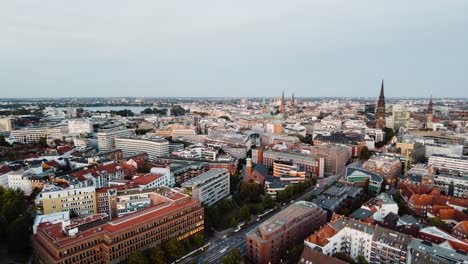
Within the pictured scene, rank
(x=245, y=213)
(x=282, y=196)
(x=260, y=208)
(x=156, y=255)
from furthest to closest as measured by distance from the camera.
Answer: (x=282, y=196), (x=260, y=208), (x=245, y=213), (x=156, y=255)

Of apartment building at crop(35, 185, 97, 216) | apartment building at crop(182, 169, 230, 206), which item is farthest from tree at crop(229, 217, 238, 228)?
Result: apartment building at crop(35, 185, 97, 216)

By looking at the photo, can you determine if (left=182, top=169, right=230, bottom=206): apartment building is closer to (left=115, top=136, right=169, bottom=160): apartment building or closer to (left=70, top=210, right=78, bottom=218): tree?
(left=70, top=210, right=78, bottom=218): tree

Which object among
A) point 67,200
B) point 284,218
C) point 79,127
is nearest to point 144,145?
point 79,127

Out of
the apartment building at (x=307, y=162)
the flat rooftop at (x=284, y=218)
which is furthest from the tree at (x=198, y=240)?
the apartment building at (x=307, y=162)

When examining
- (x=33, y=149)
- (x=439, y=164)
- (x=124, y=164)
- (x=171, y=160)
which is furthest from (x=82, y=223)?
(x=439, y=164)

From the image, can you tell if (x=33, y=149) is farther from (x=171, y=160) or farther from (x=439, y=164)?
(x=439, y=164)

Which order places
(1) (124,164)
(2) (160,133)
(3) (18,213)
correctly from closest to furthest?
1. (3) (18,213)
2. (1) (124,164)
3. (2) (160,133)

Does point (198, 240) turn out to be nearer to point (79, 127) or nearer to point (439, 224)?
point (439, 224)
